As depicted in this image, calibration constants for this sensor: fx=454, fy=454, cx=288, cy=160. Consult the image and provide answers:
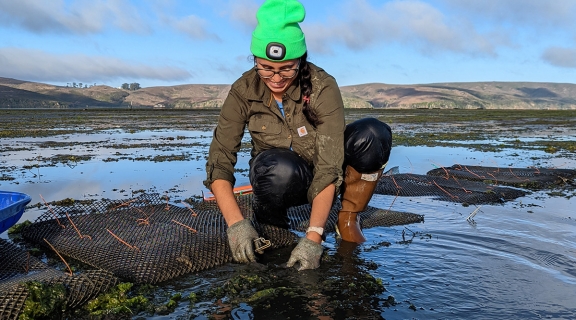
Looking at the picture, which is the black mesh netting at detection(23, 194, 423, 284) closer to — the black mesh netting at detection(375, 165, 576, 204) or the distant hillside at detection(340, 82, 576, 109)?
the black mesh netting at detection(375, 165, 576, 204)

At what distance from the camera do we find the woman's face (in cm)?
309

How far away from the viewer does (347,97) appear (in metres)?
167

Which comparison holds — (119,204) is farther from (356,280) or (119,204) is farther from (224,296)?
(356,280)

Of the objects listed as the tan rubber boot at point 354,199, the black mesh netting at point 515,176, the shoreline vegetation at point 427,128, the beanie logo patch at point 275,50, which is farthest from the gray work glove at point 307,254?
the shoreline vegetation at point 427,128

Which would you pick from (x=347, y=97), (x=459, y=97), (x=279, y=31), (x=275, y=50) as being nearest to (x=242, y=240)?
(x=275, y=50)

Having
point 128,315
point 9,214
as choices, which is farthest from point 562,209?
point 9,214

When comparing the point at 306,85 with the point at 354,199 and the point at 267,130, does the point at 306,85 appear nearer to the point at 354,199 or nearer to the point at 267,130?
the point at 267,130

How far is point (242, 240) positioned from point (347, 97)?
16735 centimetres

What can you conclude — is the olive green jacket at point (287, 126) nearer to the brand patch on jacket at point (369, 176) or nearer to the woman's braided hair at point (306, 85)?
the woman's braided hair at point (306, 85)

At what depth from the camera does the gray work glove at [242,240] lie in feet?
10.0

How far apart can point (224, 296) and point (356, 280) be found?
0.85 metres

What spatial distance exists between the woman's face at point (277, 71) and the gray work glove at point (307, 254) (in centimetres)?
110

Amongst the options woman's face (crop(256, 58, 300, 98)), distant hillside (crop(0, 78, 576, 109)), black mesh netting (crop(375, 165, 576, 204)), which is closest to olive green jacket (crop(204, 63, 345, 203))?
woman's face (crop(256, 58, 300, 98))

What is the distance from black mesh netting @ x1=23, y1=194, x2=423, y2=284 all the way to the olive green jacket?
531mm
